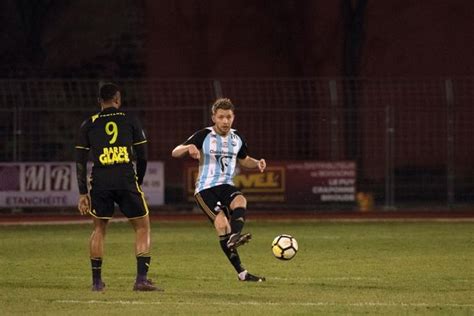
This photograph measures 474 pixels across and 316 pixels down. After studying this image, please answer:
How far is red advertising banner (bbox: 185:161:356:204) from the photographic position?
26188mm

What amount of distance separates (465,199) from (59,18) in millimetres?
13224

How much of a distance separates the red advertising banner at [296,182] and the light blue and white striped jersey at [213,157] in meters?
12.3

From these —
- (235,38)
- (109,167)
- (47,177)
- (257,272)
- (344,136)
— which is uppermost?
(235,38)

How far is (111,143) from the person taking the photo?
12.5 meters

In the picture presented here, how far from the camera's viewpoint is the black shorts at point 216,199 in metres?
13.6

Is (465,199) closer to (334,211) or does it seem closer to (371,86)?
(334,211)

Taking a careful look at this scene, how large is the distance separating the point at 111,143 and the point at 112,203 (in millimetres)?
603

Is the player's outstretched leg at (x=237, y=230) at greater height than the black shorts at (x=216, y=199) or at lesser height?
lesser

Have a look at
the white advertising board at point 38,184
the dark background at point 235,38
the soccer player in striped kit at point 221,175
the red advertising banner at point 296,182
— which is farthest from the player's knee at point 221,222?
the dark background at point 235,38

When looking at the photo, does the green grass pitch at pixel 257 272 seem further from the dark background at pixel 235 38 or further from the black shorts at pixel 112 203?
the dark background at pixel 235 38

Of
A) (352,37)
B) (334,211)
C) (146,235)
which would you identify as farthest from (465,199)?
(146,235)

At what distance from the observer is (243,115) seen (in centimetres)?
2852

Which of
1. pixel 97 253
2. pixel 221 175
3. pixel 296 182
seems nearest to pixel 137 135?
pixel 97 253

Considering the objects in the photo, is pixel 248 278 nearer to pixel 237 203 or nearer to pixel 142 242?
pixel 237 203
